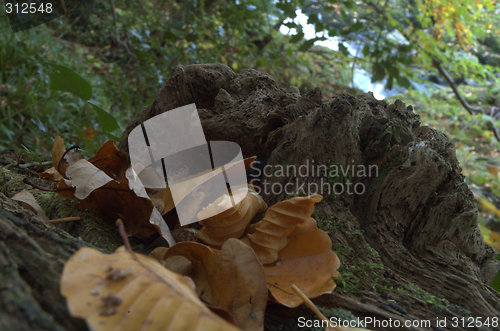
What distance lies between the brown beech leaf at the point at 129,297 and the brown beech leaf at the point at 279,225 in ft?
0.99

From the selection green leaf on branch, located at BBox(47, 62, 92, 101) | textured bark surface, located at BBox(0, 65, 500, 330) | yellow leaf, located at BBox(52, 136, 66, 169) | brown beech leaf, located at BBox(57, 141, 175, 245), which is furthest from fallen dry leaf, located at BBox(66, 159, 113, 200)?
green leaf on branch, located at BBox(47, 62, 92, 101)

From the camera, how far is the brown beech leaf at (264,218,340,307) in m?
0.79

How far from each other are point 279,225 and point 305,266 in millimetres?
105

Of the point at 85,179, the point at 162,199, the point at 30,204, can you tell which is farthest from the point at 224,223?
the point at 30,204

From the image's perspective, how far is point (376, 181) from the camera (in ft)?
3.98

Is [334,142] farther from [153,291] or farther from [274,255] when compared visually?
[153,291]

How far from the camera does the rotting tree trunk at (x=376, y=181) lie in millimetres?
950

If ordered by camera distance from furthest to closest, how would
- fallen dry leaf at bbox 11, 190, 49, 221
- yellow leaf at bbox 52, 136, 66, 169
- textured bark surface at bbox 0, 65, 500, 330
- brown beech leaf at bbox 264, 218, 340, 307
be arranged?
1. yellow leaf at bbox 52, 136, 66, 169
2. fallen dry leaf at bbox 11, 190, 49, 221
3. brown beech leaf at bbox 264, 218, 340, 307
4. textured bark surface at bbox 0, 65, 500, 330

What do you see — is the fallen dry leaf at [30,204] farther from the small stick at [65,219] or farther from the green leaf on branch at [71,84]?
the green leaf on branch at [71,84]

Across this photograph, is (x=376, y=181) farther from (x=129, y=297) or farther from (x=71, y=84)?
(x=71, y=84)

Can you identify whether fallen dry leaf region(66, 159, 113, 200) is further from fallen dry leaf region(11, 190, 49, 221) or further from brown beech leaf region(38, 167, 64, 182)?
brown beech leaf region(38, 167, 64, 182)

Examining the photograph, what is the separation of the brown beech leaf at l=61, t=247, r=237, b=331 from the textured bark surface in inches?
1.8

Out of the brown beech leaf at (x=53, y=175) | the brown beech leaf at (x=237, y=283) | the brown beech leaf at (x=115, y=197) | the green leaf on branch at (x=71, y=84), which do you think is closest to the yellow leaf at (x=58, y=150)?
the brown beech leaf at (x=53, y=175)

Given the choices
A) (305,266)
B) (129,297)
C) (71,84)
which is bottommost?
(305,266)
